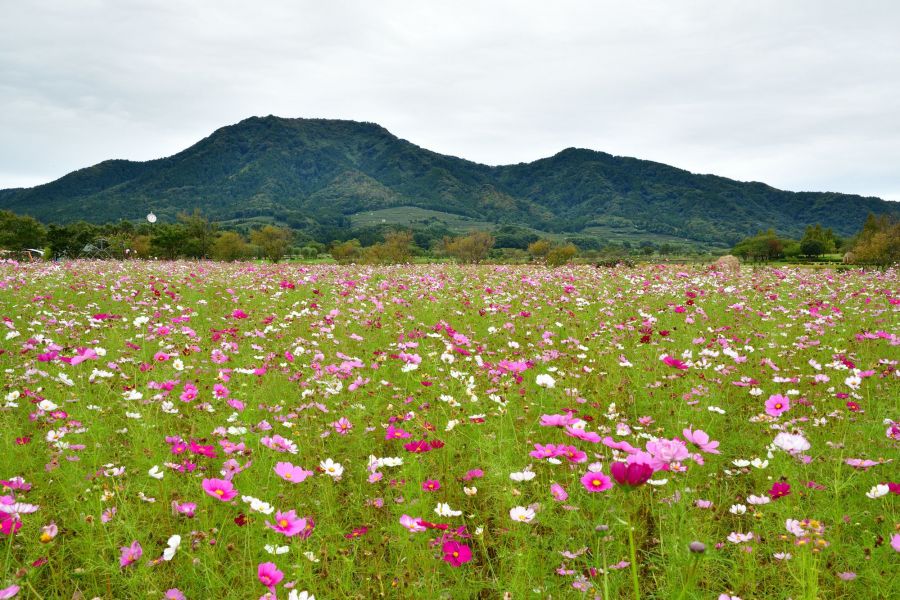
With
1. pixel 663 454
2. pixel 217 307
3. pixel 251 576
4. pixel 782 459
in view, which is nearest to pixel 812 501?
pixel 782 459

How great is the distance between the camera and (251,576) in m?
1.77

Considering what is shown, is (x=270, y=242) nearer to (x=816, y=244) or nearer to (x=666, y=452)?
(x=666, y=452)

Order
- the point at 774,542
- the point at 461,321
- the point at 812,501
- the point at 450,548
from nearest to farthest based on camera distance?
the point at 450,548 < the point at 774,542 < the point at 812,501 < the point at 461,321

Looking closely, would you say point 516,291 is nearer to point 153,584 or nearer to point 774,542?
point 774,542

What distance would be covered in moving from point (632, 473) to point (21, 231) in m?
84.8

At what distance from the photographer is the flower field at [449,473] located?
1845 mm

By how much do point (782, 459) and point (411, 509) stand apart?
1890mm

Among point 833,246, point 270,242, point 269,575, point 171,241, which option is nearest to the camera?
point 269,575

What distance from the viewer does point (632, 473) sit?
108 centimetres

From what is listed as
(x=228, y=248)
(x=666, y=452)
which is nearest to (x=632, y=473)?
(x=666, y=452)

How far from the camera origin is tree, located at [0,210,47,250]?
200 ft

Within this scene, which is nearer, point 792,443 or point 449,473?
point 792,443

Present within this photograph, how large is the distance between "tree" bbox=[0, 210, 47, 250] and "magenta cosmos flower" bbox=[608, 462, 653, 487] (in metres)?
80.0

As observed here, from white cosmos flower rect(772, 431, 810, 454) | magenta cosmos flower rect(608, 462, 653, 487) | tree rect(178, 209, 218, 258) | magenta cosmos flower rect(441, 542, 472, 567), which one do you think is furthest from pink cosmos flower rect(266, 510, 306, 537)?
tree rect(178, 209, 218, 258)
